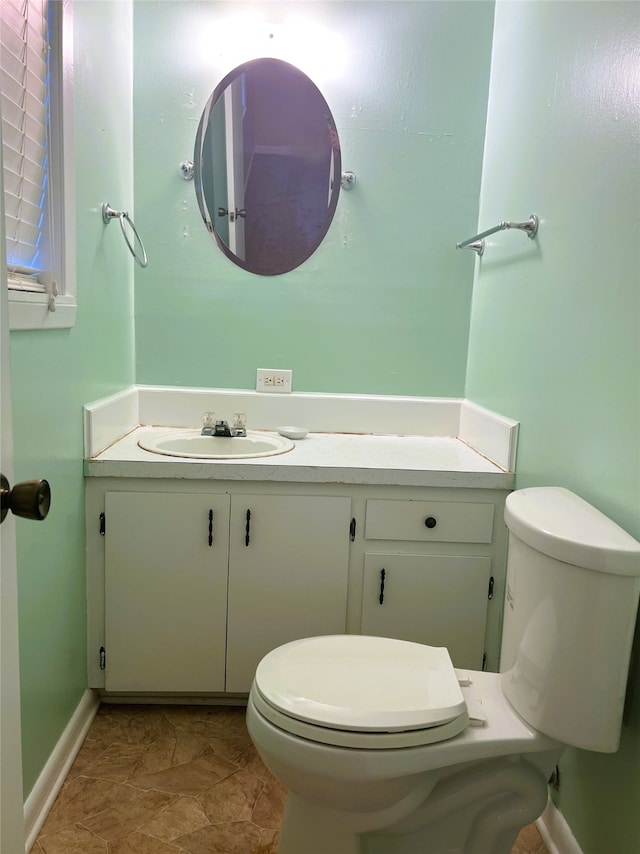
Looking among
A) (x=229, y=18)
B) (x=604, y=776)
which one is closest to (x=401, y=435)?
(x=604, y=776)

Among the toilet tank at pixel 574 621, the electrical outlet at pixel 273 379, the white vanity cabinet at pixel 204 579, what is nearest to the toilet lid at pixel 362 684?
the toilet tank at pixel 574 621

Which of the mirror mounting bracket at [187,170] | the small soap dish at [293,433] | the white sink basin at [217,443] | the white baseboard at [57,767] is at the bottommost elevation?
the white baseboard at [57,767]

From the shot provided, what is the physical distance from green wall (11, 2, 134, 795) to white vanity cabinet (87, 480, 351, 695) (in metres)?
0.07

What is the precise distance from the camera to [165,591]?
179 cm

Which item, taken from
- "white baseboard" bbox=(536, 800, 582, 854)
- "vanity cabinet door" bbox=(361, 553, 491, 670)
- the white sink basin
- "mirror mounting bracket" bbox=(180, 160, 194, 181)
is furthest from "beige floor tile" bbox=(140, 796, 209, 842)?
"mirror mounting bracket" bbox=(180, 160, 194, 181)

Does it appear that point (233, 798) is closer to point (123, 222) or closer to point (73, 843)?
point (73, 843)

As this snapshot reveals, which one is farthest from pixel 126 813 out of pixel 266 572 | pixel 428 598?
pixel 428 598

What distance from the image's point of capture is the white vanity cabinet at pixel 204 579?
1767mm

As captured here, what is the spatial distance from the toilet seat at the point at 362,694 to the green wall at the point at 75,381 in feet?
1.72

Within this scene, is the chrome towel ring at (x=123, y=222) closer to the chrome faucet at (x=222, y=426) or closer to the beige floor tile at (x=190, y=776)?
the chrome faucet at (x=222, y=426)

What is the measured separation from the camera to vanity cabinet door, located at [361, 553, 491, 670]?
1.82 metres

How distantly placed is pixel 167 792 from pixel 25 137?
1494 mm

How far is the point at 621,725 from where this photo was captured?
1.16m

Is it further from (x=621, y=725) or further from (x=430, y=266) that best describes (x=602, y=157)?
(x=621, y=725)
